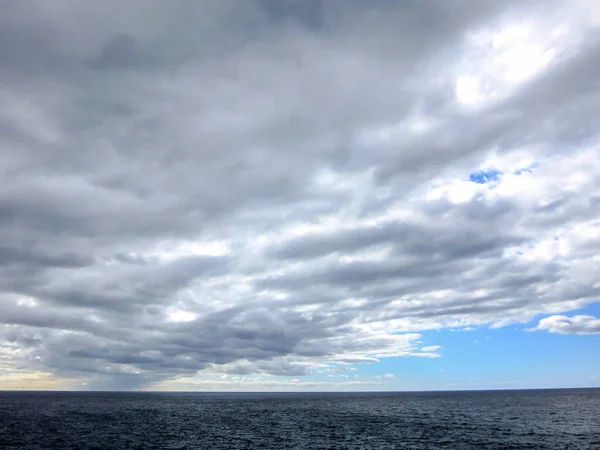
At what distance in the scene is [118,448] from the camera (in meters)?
77.2

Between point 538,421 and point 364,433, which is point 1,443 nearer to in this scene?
point 364,433

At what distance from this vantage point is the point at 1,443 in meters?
82.7

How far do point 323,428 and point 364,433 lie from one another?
15079mm

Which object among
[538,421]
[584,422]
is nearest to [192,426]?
[538,421]

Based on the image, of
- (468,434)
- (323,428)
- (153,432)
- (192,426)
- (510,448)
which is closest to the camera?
(510,448)

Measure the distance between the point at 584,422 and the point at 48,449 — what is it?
123063mm

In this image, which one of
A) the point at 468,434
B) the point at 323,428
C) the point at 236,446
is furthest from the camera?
the point at 323,428

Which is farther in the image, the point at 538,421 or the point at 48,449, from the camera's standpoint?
the point at 538,421

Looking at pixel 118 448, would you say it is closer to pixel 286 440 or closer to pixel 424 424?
pixel 286 440

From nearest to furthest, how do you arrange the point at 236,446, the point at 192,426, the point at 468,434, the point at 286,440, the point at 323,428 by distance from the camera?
the point at 236,446 < the point at 286,440 < the point at 468,434 < the point at 323,428 < the point at 192,426

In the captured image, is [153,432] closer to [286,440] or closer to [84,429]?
[84,429]

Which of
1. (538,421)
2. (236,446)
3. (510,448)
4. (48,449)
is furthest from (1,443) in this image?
(538,421)

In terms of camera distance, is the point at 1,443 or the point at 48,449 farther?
the point at 1,443

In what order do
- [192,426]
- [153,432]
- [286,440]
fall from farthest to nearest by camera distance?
[192,426]
[153,432]
[286,440]
